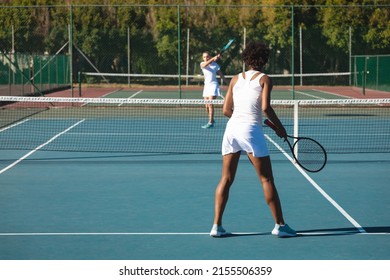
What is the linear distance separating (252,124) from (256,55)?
0.55m

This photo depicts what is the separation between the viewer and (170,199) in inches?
355

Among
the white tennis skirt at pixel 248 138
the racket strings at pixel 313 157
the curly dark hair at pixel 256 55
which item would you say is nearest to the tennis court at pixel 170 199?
the racket strings at pixel 313 157

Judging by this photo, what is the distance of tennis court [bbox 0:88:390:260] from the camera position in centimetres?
666

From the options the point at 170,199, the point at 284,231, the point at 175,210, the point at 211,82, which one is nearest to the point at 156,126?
the point at 211,82

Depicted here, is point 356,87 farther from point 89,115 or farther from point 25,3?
point 25,3

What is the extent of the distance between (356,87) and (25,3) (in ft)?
66.3

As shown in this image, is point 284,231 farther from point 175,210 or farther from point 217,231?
point 175,210

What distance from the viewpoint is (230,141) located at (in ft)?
22.8

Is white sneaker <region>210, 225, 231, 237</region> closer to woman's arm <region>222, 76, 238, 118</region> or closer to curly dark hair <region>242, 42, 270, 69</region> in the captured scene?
woman's arm <region>222, 76, 238, 118</region>

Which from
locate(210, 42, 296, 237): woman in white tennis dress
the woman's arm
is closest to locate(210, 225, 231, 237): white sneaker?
locate(210, 42, 296, 237): woman in white tennis dress

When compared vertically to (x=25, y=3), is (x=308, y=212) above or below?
below

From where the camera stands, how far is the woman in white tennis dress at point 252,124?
6.88 metres

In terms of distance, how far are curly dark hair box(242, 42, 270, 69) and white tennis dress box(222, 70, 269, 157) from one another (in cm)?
7

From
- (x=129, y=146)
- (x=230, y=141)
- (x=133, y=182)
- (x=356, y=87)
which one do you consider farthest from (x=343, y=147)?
(x=356, y=87)
